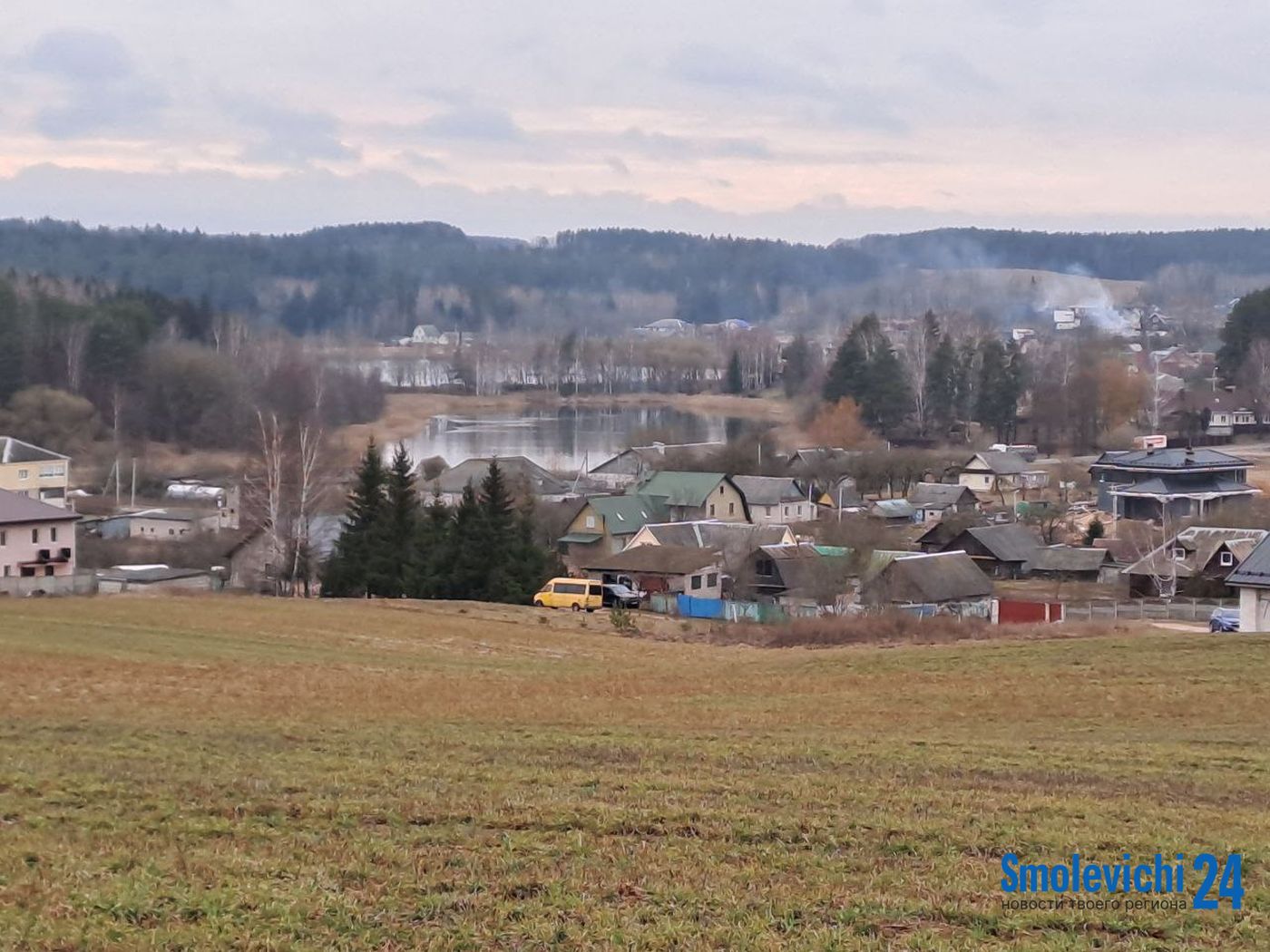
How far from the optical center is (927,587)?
33.2 m

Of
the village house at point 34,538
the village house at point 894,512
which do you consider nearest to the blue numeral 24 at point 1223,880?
the village house at point 34,538

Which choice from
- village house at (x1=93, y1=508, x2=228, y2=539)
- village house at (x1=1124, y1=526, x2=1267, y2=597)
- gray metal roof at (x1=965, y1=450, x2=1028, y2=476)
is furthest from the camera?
gray metal roof at (x1=965, y1=450, x2=1028, y2=476)

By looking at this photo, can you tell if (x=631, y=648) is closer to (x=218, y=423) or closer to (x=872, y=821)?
(x=872, y=821)

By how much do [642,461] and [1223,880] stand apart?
54.5 m

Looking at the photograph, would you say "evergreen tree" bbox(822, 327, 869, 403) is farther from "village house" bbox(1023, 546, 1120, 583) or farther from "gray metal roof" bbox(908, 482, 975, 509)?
"village house" bbox(1023, 546, 1120, 583)

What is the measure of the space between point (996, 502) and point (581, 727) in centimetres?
4649

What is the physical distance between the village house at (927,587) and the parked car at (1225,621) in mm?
5028

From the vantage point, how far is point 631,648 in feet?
78.4

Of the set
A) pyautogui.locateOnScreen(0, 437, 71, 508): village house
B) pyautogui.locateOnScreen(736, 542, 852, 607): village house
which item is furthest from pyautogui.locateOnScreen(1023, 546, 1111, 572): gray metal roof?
pyautogui.locateOnScreen(0, 437, 71, 508): village house

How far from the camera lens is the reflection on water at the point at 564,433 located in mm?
73000

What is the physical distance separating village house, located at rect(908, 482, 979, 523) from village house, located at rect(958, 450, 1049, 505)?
2.18 metres

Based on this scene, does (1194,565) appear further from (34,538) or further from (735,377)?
(735,377)

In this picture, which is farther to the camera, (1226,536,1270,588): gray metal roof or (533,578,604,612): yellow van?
(533,578,604,612): yellow van

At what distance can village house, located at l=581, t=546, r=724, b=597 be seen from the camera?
1421 inches
